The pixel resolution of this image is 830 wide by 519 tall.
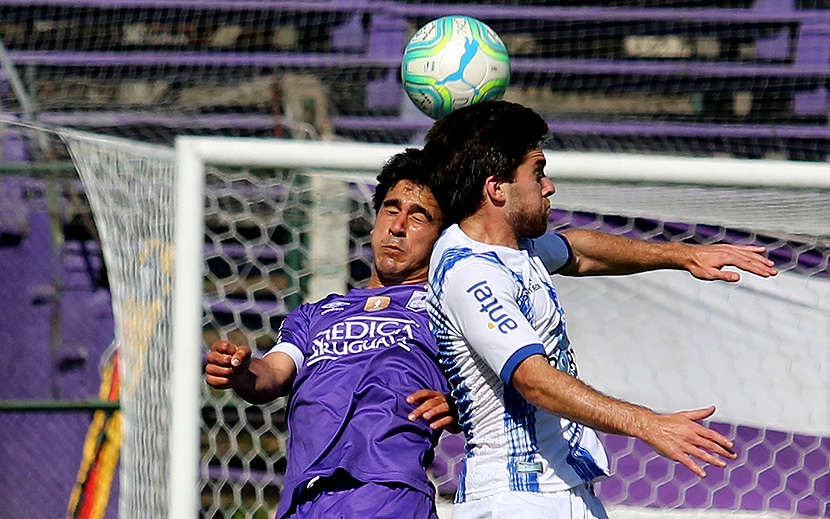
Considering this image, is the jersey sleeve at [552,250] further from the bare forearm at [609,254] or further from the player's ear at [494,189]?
the player's ear at [494,189]

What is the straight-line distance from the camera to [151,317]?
10.7 ft

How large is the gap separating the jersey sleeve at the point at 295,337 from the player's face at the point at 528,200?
2.08 ft

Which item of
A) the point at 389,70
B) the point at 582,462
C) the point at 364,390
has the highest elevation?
the point at 389,70

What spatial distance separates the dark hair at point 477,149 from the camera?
2215 millimetres

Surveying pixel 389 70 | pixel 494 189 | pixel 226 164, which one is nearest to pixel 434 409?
pixel 494 189

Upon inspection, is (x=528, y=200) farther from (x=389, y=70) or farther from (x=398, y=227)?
(x=389, y=70)

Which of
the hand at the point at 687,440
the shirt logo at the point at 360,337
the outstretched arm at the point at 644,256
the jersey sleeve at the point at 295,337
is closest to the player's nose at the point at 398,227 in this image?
the shirt logo at the point at 360,337

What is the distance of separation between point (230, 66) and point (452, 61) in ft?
12.9

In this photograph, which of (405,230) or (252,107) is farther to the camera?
(252,107)

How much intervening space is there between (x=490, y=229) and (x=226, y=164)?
3.34ft

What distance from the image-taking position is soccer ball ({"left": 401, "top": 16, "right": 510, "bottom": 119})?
2.73 m

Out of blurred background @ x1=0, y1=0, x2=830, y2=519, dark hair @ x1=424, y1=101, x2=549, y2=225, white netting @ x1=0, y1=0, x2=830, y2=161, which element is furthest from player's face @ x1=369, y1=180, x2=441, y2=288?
white netting @ x1=0, y1=0, x2=830, y2=161

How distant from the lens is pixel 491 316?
6.66 feet

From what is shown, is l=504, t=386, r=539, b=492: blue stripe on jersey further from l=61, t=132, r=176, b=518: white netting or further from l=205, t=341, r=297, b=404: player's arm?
l=61, t=132, r=176, b=518: white netting
